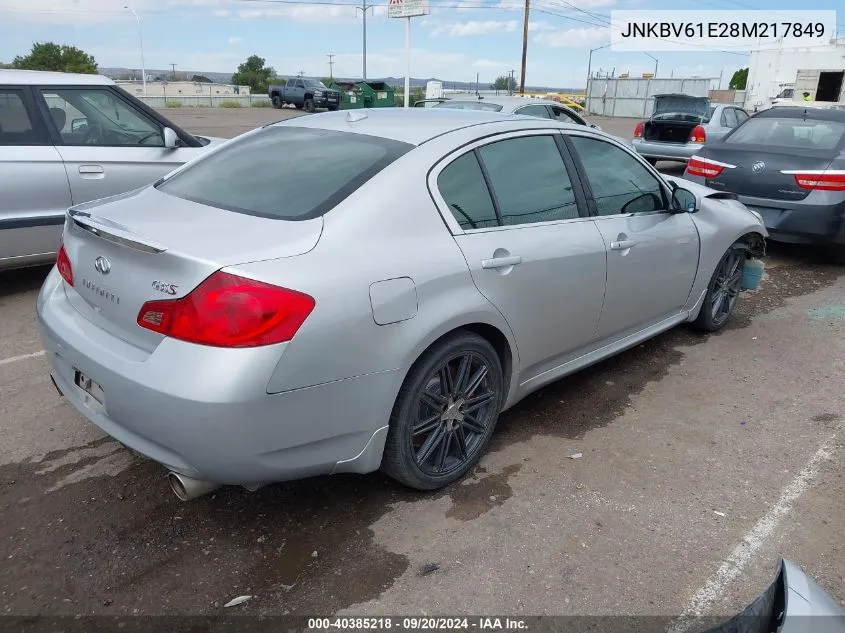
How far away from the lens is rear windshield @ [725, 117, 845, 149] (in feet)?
24.2

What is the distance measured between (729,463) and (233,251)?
261cm

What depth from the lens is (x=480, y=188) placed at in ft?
10.3

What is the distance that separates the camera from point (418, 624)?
2.33 m

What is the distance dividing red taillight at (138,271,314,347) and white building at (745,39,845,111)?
26.3m

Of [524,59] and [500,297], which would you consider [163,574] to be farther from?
[524,59]

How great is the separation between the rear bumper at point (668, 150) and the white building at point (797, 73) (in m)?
14.1

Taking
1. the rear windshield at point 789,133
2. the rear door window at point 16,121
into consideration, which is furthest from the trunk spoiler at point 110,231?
the rear windshield at point 789,133

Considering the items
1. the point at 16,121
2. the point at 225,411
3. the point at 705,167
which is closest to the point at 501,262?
the point at 225,411

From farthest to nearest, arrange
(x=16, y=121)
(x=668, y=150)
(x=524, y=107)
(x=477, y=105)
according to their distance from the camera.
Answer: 1. (x=668, y=150)
2. (x=477, y=105)
3. (x=524, y=107)
4. (x=16, y=121)

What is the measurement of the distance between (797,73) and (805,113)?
2185cm

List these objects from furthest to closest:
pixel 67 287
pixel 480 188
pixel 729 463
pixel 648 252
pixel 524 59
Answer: pixel 524 59
pixel 648 252
pixel 729 463
pixel 480 188
pixel 67 287

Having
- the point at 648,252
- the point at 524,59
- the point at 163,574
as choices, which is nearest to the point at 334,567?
the point at 163,574

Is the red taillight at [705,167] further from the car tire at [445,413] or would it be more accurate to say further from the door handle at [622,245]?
the car tire at [445,413]

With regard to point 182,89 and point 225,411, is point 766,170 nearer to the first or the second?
point 225,411
